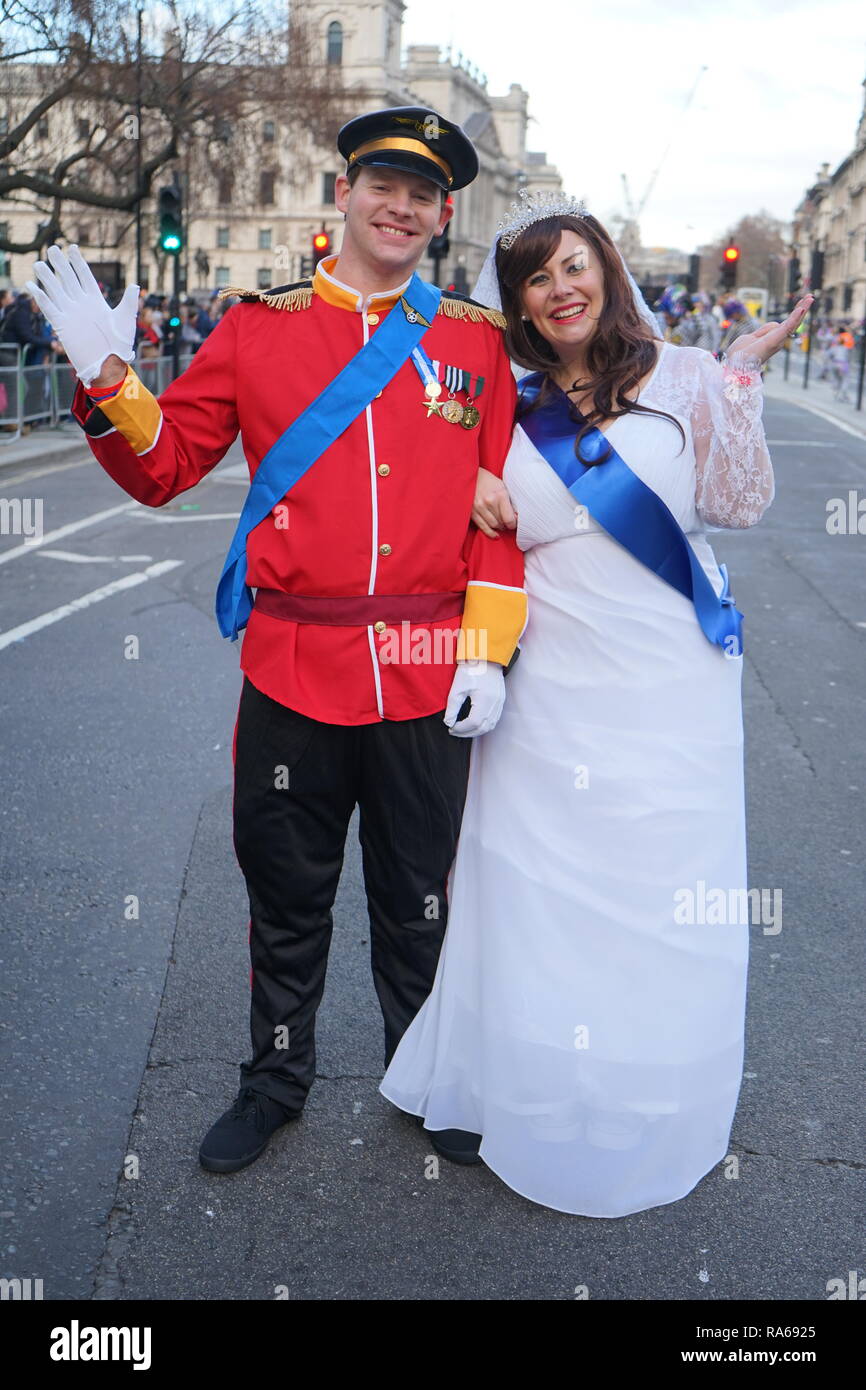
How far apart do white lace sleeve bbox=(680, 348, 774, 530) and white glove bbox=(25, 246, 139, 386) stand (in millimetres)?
1094

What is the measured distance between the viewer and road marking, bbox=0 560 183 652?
7738 mm

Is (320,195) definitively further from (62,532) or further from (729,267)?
(62,532)

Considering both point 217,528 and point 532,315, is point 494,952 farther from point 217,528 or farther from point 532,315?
point 217,528

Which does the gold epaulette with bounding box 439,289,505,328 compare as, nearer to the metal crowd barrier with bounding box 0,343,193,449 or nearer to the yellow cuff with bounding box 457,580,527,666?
the yellow cuff with bounding box 457,580,527,666

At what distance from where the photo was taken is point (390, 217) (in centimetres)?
281

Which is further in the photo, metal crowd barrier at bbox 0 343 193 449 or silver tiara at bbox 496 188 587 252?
metal crowd barrier at bbox 0 343 193 449

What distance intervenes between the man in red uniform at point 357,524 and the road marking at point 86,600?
4821mm

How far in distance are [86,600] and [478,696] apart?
619 centimetres

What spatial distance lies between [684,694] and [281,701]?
800 mm

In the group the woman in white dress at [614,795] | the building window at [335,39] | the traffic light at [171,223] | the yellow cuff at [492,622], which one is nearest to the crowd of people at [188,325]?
the traffic light at [171,223]

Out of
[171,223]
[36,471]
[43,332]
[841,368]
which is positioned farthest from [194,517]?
[841,368]

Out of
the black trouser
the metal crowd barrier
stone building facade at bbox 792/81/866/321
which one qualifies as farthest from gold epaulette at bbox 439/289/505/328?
stone building facade at bbox 792/81/866/321

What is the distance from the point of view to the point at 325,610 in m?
2.87
